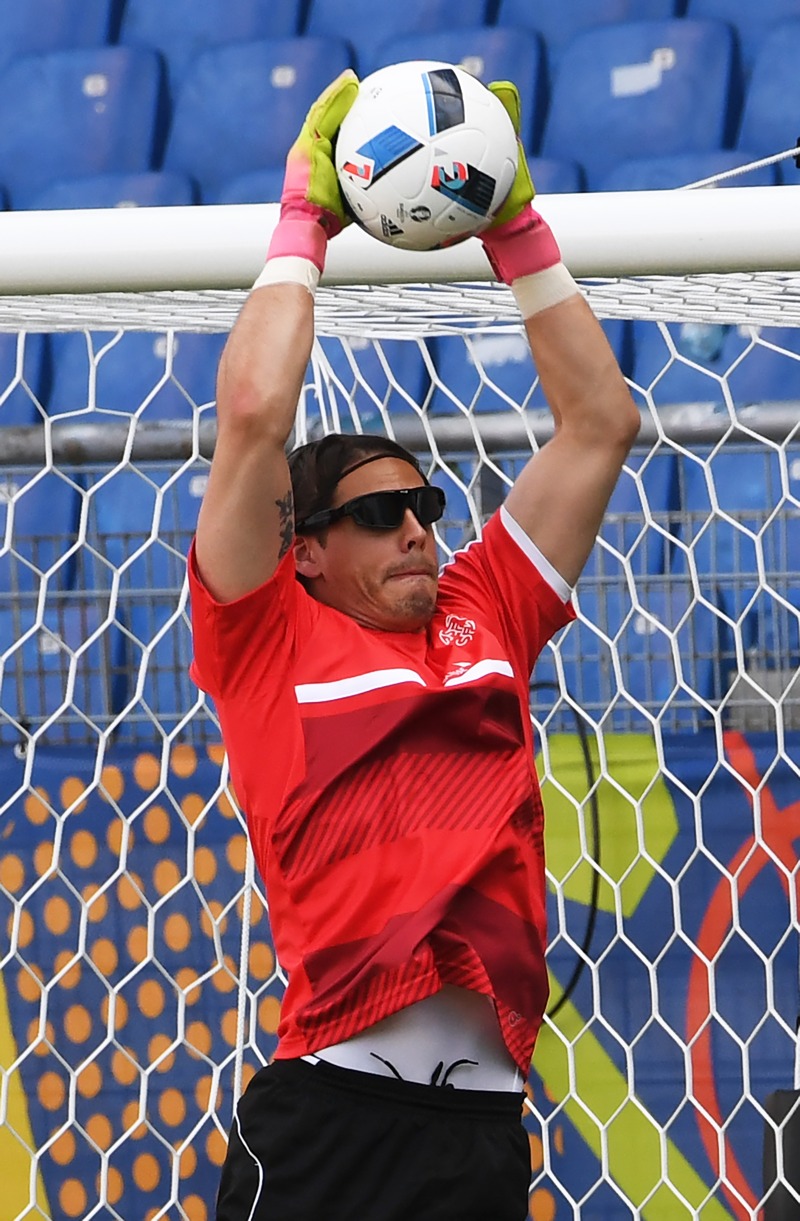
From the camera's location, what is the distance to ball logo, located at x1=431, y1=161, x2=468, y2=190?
1.44 m

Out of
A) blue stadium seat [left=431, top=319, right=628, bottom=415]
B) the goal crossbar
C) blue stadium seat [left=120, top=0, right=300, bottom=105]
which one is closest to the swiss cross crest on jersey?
the goal crossbar

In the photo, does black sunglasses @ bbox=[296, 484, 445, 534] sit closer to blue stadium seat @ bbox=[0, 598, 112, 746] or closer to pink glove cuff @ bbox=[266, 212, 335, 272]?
pink glove cuff @ bbox=[266, 212, 335, 272]

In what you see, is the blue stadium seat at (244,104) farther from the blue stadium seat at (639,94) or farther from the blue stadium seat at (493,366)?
the blue stadium seat at (493,366)

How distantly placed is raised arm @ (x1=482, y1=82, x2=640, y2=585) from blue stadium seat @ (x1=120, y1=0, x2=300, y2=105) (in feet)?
11.7

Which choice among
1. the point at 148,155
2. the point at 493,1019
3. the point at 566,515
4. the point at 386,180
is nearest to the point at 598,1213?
the point at 493,1019

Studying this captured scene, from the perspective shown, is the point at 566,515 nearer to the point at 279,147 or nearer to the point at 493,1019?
the point at 493,1019

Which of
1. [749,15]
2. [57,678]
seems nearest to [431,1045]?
[57,678]

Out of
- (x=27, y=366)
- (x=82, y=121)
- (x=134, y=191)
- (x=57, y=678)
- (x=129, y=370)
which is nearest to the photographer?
(x=57, y=678)

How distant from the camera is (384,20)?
15.5 feet

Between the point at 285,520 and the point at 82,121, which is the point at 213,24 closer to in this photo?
the point at 82,121

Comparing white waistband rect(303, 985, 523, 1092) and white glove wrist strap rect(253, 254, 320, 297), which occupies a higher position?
white glove wrist strap rect(253, 254, 320, 297)

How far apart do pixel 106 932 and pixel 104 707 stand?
42 centimetres

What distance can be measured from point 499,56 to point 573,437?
3050 millimetres

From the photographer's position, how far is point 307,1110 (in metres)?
1.48
